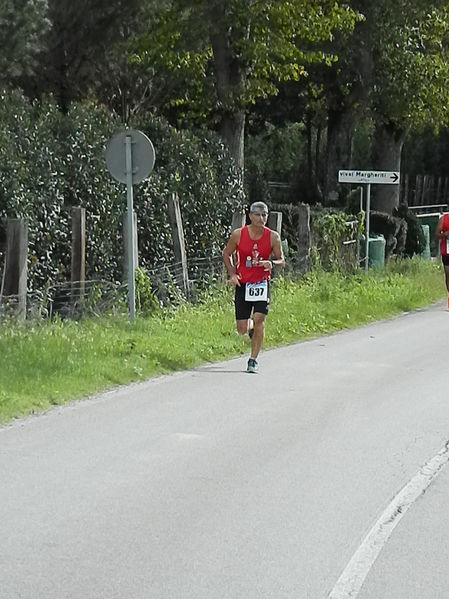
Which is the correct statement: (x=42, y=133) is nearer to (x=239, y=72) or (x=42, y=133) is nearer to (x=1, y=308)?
(x=1, y=308)

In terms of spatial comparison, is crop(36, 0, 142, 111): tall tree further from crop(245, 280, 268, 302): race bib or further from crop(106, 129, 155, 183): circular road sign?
crop(245, 280, 268, 302): race bib

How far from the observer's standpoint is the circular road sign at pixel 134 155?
15703mm

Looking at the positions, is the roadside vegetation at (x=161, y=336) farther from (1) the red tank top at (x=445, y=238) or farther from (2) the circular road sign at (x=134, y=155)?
(2) the circular road sign at (x=134, y=155)

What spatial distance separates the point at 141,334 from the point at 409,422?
5.44m

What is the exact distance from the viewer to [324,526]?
750cm

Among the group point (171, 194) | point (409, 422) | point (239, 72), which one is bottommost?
point (409, 422)

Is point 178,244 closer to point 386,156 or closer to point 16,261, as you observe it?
point 16,261

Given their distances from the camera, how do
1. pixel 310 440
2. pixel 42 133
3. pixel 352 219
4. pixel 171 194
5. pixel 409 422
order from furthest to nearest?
pixel 352 219, pixel 171 194, pixel 42 133, pixel 409 422, pixel 310 440

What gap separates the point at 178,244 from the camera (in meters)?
20.3

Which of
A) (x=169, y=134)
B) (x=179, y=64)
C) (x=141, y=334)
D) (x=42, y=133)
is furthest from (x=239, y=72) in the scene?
(x=141, y=334)

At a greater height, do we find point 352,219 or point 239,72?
point 239,72

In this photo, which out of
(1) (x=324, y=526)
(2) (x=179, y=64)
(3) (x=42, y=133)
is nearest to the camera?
(1) (x=324, y=526)

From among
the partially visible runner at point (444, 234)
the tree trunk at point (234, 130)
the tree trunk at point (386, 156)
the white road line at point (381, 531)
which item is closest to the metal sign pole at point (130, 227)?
the white road line at point (381, 531)

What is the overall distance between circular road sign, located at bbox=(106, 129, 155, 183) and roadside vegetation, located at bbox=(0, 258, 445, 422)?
198 cm
